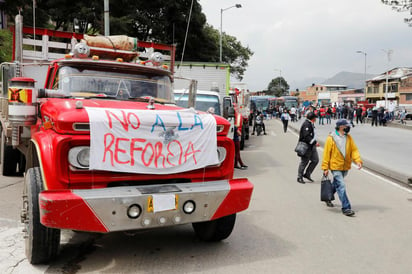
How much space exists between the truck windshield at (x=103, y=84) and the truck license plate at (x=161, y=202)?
5.87 ft

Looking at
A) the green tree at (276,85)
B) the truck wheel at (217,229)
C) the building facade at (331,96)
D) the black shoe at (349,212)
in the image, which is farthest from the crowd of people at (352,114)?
the green tree at (276,85)

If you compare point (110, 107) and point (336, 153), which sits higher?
point (110, 107)

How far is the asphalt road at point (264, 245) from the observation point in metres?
4.62

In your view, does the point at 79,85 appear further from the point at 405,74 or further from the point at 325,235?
the point at 405,74

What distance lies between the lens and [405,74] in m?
74.9

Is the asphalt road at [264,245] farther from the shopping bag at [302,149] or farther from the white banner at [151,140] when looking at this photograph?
the shopping bag at [302,149]

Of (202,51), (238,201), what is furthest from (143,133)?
(202,51)

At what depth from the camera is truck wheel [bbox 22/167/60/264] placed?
4.23 meters

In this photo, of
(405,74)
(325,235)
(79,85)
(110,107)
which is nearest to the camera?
(110,107)

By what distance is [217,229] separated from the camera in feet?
17.3

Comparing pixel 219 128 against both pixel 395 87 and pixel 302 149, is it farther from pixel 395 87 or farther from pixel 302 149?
pixel 395 87

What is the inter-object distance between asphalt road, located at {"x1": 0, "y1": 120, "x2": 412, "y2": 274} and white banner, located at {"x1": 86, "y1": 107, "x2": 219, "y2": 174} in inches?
44.7

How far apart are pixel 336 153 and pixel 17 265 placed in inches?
204

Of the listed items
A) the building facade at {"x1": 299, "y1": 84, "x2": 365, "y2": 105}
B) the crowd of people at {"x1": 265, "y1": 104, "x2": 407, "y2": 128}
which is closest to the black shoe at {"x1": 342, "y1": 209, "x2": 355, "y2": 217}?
the crowd of people at {"x1": 265, "y1": 104, "x2": 407, "y2": 128}
